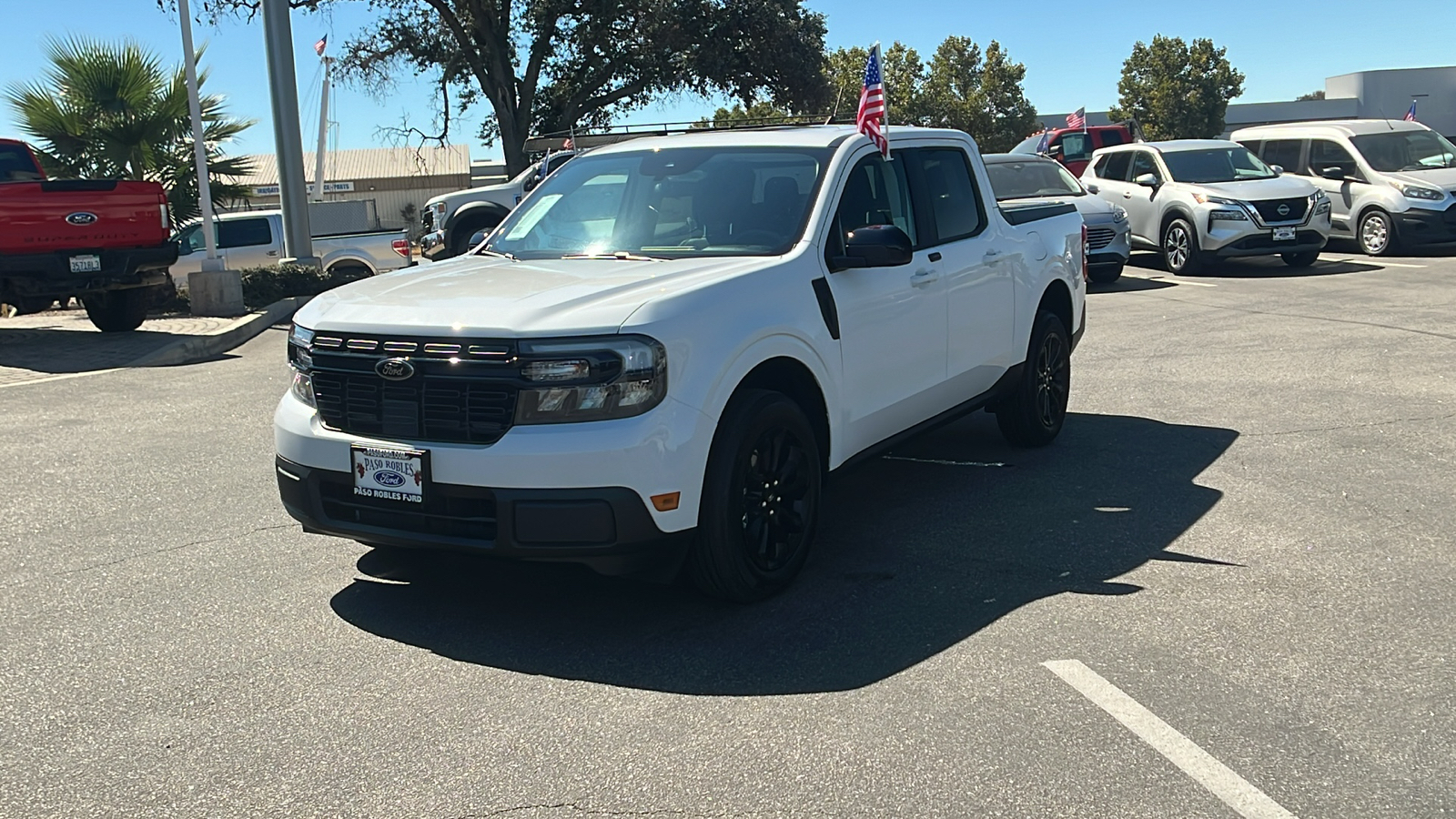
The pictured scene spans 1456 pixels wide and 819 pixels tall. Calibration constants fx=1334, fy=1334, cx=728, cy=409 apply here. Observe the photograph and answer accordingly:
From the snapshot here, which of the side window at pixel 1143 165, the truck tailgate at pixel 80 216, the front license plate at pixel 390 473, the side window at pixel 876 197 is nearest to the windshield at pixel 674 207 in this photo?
the side window at pixel 876 197

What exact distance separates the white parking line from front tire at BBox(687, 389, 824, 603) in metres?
1.16

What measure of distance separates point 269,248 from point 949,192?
16.4m

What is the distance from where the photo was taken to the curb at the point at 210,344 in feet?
40.2

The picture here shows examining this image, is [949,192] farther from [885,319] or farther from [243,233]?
[243,233]

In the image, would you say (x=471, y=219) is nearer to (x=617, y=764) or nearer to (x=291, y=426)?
(x=291, y=426)

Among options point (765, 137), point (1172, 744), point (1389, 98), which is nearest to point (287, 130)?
point (765, 137)

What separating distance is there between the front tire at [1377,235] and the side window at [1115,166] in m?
3.56

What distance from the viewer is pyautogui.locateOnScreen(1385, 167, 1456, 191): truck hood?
19.2m

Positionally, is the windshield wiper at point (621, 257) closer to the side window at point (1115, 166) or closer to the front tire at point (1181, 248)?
the front tire at point (1181, 248)

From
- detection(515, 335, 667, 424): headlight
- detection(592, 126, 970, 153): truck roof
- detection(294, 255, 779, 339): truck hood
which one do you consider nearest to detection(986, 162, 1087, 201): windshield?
detection(592, 126, 970, 153): truck roof

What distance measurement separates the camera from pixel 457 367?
458cm

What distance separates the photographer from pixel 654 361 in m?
4.55

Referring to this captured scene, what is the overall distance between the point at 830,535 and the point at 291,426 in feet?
7.87

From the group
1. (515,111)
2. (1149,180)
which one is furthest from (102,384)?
(515,111)
